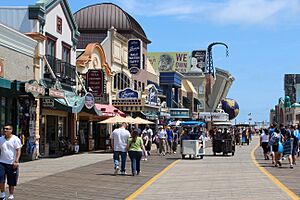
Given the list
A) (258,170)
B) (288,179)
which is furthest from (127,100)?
(288,179)

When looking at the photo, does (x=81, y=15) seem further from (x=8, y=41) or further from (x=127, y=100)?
(x=8, y=41)

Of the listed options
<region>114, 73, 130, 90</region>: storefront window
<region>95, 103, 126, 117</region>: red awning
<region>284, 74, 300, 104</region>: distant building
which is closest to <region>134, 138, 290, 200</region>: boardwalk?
<region>95, 103, 126, 117</region>: red awning

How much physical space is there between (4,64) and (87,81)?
514 inches

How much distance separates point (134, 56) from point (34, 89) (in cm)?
2210

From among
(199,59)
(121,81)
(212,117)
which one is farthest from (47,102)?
(199,59)

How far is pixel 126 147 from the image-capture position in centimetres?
1841

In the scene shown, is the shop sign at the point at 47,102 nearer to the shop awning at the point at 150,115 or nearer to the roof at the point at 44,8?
the roof at the point at 44,8

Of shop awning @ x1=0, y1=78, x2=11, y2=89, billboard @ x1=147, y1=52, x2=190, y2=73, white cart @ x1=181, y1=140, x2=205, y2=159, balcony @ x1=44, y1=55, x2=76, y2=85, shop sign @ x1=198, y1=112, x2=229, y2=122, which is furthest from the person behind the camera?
billboard @ x1=147, y1=52, x2=190, y2=73

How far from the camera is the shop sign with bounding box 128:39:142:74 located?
4456 cm

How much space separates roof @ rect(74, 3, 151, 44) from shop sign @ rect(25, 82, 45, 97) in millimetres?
24314

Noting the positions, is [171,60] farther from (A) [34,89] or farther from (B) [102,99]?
(A) [34,89]

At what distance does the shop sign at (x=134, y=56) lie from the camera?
146 feet

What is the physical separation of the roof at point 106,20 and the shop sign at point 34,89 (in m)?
24.3

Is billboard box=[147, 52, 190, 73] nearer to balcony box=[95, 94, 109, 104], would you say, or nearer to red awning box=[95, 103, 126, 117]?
balcony box=[95, 94, 109, 104]
